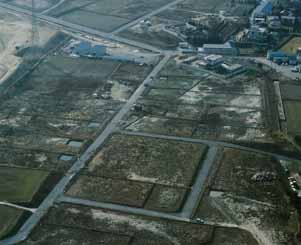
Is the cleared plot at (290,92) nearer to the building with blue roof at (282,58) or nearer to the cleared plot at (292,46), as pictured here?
the building with blue roof at (282,58)

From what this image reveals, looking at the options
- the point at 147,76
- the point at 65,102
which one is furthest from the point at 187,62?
the point at 65,102

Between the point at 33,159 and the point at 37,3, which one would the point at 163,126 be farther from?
the point at 37,3

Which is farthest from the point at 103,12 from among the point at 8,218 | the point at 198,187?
the point at 8,218

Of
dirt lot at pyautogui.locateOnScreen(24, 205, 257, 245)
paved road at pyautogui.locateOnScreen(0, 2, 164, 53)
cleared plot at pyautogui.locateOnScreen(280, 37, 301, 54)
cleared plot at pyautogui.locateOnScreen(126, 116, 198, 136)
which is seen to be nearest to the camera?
dirt lot at pyautogui.locateOnScreen(24, 205, 257, 245)

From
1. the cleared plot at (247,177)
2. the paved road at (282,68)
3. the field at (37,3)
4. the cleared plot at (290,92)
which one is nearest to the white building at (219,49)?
the paved road at (282,68)

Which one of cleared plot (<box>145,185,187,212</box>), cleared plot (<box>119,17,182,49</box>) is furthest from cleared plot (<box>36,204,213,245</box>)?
cleared plot (<box>119,17,182,49</box>)

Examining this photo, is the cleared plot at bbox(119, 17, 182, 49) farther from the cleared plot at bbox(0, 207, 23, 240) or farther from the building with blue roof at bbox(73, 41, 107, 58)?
the cleared plot at bbox(0, 207, 23, 240)
